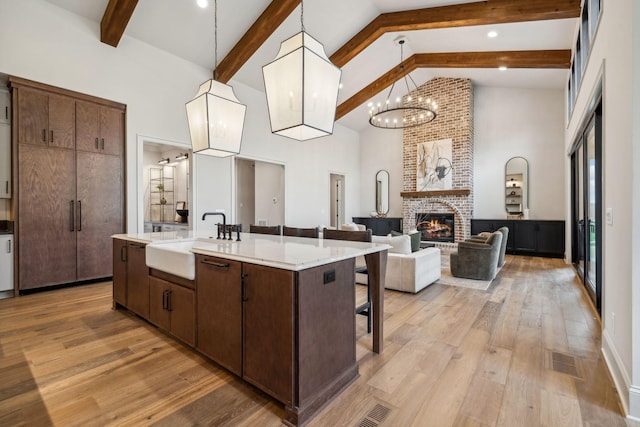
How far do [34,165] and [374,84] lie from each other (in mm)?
7044

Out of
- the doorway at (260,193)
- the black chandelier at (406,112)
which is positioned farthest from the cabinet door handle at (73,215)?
the black chandelier at (406,112)

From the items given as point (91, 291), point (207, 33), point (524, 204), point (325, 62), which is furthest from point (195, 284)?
point (524, 204)

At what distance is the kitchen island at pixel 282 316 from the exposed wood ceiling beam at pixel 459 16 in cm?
447

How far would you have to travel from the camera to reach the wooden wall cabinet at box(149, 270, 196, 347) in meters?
2.22

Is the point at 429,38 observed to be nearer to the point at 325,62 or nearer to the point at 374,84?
the point at 374,84

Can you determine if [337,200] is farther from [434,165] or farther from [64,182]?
[64,182]

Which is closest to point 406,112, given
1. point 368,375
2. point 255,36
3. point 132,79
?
point 255,36

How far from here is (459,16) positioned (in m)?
4.86

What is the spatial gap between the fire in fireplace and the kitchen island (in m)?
6.54

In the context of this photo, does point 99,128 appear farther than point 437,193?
No

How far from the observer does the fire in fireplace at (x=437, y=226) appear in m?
8.15

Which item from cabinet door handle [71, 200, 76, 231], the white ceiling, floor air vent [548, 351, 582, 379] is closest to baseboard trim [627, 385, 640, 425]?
floor air vent [548, 351, 582, 379]

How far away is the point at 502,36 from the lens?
17.6 feet

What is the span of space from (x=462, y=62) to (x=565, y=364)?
616 cm
